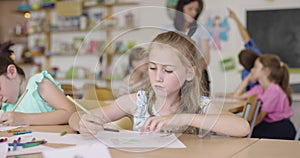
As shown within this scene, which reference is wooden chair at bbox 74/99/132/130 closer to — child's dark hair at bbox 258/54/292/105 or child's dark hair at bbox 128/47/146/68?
child's dark hair at bbox 128/47/146/68

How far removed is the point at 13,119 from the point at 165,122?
59cm

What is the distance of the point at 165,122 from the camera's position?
971 millimetres

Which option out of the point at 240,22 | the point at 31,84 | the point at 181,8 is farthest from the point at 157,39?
the point at 240,22

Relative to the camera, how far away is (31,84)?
1510mm

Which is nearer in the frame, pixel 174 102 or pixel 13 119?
pixel 174 102

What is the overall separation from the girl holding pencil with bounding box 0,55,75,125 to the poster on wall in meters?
2.67

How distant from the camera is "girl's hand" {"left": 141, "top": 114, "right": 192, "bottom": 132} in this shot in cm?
96

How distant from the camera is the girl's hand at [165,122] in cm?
96

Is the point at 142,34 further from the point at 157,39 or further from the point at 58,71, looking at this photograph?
the point at 58,71

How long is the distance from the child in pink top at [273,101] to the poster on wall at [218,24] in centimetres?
85

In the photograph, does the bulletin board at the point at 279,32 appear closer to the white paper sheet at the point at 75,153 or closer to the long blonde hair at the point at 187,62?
the long blonde hair at the point at 187,62

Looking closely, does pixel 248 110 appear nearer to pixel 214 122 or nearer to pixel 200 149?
pixel 214 122

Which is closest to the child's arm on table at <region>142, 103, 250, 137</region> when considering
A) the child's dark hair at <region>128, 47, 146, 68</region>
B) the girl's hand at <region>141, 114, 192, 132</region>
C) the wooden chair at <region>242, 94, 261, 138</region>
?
the girl's hand at <region>141, 114, 192, 132</region>

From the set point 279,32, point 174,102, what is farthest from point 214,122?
point 279,32
